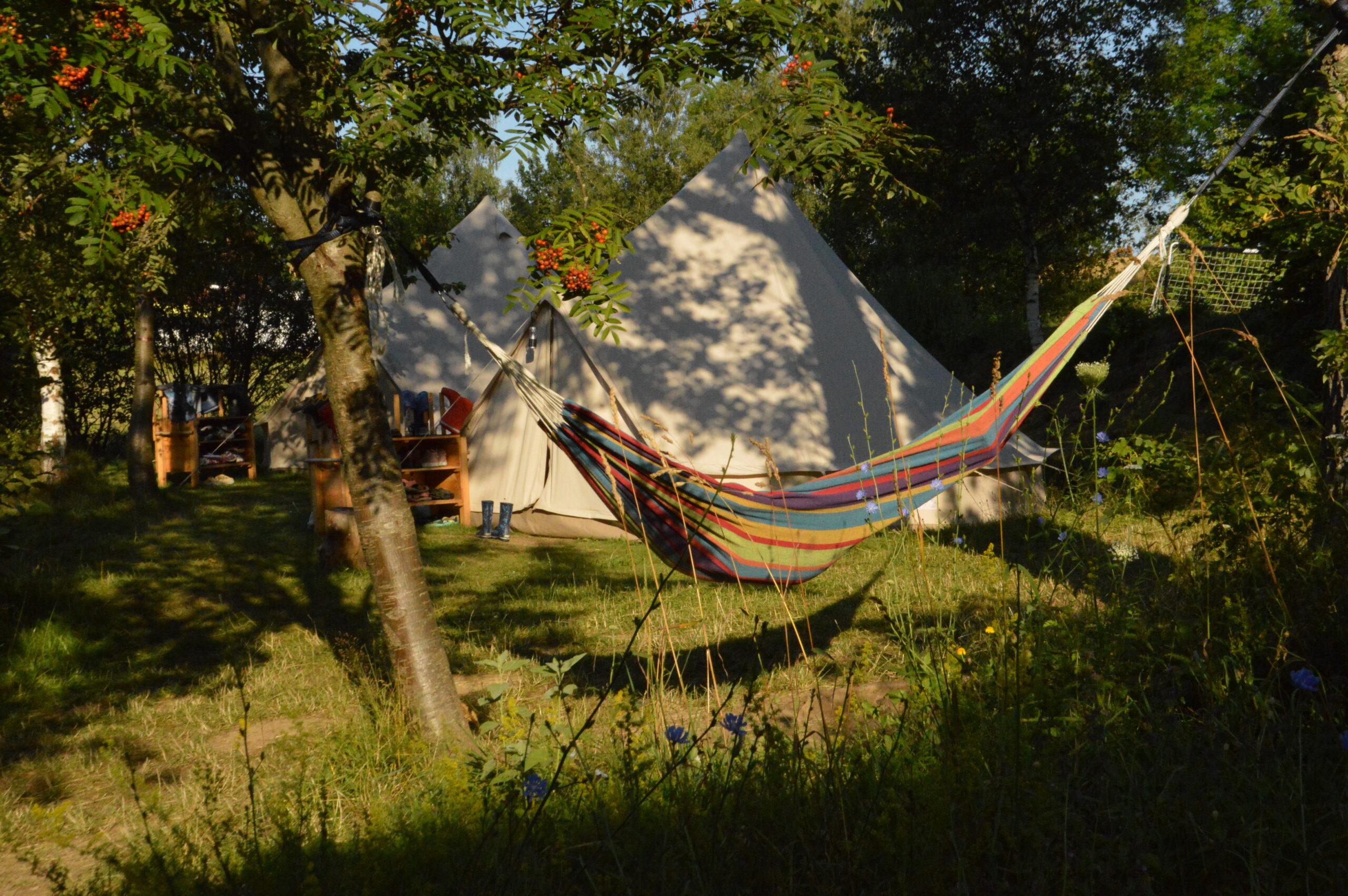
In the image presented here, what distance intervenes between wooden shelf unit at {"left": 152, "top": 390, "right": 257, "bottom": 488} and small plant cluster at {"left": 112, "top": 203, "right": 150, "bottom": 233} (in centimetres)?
652

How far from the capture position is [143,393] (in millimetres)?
9641

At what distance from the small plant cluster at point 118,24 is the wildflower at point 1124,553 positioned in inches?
157

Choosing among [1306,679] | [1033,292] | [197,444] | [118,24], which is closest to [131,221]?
[118,24]

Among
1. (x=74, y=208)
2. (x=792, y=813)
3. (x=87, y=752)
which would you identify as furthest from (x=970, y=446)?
(x=87, y=752)

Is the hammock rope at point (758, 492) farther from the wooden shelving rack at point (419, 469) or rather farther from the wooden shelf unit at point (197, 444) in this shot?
the wooden shelf unit at point (197, 444)

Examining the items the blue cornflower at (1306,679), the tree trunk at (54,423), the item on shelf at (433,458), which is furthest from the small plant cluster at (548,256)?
the tree trunk at (54,423)

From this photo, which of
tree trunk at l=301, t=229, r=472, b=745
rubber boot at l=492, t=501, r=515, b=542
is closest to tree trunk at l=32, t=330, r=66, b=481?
rubber boot at l=492, t=501, r=515, b=542

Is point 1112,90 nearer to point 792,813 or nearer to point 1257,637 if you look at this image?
point 1257,637

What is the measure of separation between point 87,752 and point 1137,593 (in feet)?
13.2

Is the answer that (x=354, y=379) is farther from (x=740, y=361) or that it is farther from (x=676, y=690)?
(x=740, y=361)

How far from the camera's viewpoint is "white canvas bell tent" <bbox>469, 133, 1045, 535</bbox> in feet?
27.5

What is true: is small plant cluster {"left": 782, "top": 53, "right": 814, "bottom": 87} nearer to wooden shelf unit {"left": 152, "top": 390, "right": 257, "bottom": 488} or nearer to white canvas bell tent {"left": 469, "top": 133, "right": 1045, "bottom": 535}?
white canvas bell tent {"left": 469, "top": 133, "right": 1045, "bottom": 535}

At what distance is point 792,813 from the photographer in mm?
2287

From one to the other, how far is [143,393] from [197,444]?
115 inches
